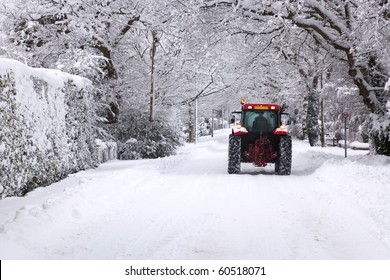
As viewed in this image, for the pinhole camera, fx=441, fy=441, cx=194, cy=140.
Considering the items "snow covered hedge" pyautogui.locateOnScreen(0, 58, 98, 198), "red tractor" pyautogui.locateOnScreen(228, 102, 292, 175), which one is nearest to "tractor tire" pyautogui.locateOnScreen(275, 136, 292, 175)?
"red tractor" pyautogui.locateOnScreen(228, 102, 292, 175)

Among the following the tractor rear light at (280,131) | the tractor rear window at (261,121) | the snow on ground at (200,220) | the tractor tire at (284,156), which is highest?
the tractor rear window at (261,121)

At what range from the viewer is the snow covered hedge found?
8.53 m

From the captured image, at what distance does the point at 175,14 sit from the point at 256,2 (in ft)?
8.74

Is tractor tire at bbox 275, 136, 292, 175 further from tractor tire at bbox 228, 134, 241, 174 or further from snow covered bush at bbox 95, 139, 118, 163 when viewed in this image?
snow covered bush at bbox 95, 139, 118, 163

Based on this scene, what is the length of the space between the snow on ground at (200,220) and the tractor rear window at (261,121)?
12.1 ft

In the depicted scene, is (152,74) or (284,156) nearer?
(284,156)

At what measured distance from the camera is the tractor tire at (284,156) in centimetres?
1343

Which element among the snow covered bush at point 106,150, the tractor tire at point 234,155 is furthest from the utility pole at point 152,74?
the tractor tire at point 234,155

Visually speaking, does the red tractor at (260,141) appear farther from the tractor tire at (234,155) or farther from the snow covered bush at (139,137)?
the snow covered bush at (139,137)

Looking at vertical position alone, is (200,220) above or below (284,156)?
below

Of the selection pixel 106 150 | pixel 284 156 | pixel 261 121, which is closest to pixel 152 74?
pixel 106 150

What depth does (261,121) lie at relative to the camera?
14578mm

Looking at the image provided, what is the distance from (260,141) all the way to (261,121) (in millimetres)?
906

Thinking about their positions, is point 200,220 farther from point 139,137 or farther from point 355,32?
point 139,137
